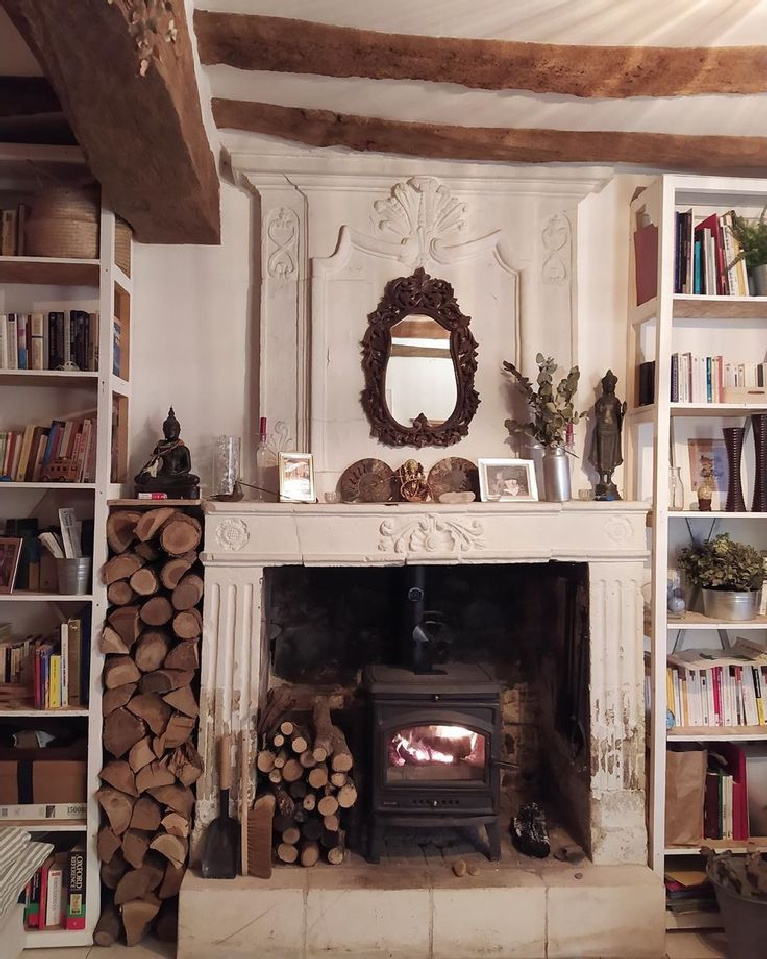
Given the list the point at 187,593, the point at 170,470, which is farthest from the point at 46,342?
the point at 187,593

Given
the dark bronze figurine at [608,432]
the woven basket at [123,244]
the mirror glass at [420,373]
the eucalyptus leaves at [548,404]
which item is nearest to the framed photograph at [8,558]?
the woven basket at [123,244]

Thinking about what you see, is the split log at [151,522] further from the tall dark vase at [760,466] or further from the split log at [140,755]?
the tall dark vase at [760,466]

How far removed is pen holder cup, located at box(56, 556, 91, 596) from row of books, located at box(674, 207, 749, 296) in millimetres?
2417

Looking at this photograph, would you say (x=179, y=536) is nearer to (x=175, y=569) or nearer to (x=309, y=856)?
(x=175, y=569)

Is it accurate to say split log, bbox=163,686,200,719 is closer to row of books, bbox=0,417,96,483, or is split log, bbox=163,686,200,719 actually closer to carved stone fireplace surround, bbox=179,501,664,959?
carved stone fireplace surround, bbox=179,501,664,959

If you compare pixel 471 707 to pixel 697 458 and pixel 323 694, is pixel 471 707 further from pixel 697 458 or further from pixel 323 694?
pixel 697 458

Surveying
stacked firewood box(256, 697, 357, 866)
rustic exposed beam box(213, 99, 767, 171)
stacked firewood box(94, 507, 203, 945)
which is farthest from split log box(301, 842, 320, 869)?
rustic exposed beam box(213, 99, 767, 171)

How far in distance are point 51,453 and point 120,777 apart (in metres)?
1.17

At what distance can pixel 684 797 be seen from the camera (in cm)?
259

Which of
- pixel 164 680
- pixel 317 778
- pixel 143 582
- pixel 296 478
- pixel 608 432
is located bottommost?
pixel 317 778

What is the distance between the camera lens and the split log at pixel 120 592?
8.06ft

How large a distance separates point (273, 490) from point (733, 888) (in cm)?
209

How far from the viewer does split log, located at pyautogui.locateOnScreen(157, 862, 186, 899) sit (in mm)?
2389

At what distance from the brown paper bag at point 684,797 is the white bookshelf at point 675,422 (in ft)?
0.16
